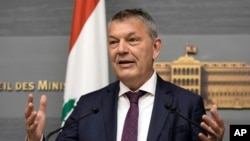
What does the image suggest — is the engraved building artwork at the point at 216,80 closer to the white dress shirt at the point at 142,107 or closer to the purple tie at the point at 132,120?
the white dress shirt at the point at 142,107

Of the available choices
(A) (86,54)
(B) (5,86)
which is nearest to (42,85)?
(B) (5,86)

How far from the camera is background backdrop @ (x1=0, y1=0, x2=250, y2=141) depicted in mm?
3566

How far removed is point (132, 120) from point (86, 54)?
3.79 feet

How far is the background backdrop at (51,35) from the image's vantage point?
3.57m

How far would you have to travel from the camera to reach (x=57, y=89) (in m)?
3.70

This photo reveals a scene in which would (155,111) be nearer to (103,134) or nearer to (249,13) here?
(103,134)

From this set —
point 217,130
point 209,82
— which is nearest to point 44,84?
point 209,82

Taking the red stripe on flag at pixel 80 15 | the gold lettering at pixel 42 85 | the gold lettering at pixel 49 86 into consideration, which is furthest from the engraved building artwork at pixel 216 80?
the gold lettering at pixel 42 85

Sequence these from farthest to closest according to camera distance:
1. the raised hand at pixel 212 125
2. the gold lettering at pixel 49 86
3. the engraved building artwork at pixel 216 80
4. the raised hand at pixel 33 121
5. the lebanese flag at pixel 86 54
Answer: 1. the gold lettering at pixel 49 86
2. the engraved building artwork at pixel 216 80
3. the lebanese flag at pixel 86 54
4. the raised hand at pixel 33 121
5. the raised hand at pixel 212 125

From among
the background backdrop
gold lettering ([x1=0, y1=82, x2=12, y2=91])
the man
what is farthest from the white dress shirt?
gold lettering ([x1=0, y1=82, x2=12, y2=91])

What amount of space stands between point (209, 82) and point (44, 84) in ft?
4.27

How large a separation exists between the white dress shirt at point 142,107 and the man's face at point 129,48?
60mm

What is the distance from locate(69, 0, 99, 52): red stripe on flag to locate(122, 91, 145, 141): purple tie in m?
1.12

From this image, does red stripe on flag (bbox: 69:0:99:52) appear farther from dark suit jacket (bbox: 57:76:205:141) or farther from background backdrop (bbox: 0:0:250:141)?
dark suit jacket (bbox: 57:76:205:141)
